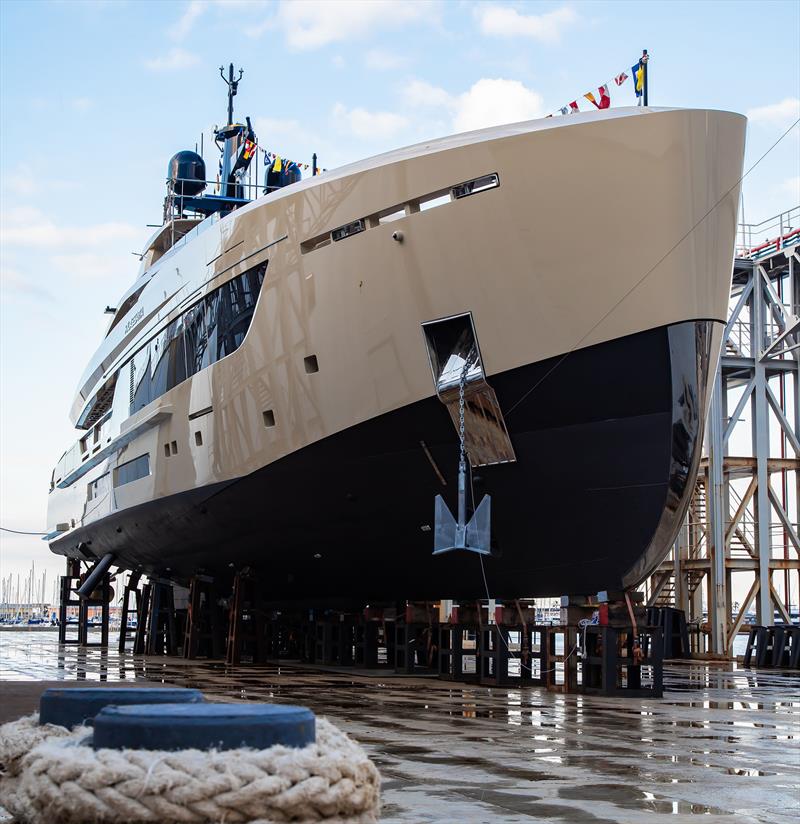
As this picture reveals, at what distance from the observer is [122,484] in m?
20.4

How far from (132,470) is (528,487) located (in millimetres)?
9745

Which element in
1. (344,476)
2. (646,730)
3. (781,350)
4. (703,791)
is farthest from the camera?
(781,350)

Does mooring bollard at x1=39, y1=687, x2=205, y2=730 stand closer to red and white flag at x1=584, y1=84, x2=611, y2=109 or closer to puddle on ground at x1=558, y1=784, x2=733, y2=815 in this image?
puddle on ground at x1=558, y1=784, x2=733, y2=815

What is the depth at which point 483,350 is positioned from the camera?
11.4 m

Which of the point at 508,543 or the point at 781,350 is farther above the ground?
the point at 781,350

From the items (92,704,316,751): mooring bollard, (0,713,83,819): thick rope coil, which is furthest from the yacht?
(92,704,316,751): mooring bollard

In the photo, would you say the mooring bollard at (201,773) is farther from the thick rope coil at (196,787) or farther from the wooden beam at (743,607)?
the wooden beam at (743,607)

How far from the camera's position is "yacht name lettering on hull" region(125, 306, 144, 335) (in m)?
20.2

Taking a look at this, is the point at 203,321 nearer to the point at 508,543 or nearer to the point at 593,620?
the point at 508,543

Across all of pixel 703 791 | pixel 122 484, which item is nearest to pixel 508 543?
pixel 703 791

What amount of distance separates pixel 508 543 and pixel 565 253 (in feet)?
12.6

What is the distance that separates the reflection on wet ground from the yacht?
191 cm

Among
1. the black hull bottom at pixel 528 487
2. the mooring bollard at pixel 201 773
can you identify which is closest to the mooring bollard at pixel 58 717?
the mooring bollard at pixel 201 773

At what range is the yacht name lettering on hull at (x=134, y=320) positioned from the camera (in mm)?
20188
